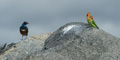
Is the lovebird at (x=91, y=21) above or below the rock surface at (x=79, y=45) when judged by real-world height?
above

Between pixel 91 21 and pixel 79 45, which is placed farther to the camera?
pixel 91 21

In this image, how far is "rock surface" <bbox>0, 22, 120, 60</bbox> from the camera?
11656 mm

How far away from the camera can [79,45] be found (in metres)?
12.1

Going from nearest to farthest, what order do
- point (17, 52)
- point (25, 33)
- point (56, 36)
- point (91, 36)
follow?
1. point (91, 36)
2. point (56, 36)
3. point (17, 52)
4. point (25, 33)

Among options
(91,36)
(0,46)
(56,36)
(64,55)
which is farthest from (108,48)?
(0,46)

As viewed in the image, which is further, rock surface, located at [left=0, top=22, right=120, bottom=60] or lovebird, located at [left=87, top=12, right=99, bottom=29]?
lovebird, located at [left=87, top=12, right=99, bottom=29]

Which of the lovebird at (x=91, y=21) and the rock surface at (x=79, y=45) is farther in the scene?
the lovebird at (x=91, y=21)

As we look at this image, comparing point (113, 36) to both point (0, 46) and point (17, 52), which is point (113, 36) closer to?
point (17, 52)

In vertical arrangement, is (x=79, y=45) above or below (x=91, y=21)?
below

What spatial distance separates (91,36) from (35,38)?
4.56 metres

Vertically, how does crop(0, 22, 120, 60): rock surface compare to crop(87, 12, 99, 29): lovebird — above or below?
below

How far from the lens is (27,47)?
14938 millimetres

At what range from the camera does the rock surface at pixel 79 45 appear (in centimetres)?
1166

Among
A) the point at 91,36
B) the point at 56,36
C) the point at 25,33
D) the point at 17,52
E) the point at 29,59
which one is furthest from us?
the point at 25,33
